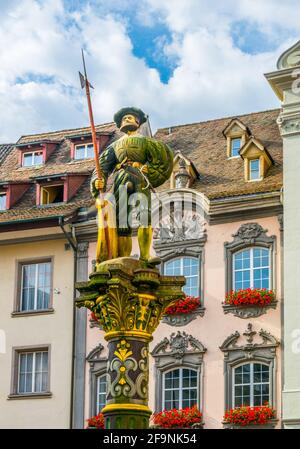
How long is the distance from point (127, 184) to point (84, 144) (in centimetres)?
2138

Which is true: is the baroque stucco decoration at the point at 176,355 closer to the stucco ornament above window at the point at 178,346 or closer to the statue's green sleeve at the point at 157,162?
the stucco ornament above window at the point at 178,346

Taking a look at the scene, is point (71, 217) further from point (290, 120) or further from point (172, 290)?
point (172, 290)

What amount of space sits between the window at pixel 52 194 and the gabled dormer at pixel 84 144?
173cm

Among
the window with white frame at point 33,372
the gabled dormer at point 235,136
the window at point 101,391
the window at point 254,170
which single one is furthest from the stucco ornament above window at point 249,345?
the gabled dormer at point 235,136

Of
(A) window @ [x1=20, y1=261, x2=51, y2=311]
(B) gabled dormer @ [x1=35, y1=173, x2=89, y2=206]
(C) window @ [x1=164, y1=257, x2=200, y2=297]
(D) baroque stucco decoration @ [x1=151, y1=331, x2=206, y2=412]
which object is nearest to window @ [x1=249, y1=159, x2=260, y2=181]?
(C) window @ [x1=164, y1=257, x2=200, y2=297]

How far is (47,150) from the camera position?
3716cm

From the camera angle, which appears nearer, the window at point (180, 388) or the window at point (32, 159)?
the window at point (180, 388)

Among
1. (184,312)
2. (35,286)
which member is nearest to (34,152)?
(35,286)

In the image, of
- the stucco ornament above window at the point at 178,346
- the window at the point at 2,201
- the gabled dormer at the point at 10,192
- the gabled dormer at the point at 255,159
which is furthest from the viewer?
the window at the point at 2,201

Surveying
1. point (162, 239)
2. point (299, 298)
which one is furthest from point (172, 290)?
point (162, 239)

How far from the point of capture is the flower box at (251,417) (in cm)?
2856

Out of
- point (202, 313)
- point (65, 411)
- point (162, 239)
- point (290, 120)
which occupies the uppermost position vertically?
point (290, 120)

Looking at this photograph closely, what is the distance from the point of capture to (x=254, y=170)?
105ft

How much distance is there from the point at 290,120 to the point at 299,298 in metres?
4.69
